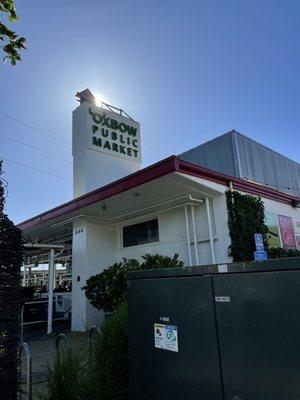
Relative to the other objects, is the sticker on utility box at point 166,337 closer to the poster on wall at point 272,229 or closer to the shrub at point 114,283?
the shrub at point 114,283

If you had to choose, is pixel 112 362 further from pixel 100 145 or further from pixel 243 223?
pixel 100 145

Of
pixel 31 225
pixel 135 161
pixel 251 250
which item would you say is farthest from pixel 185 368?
pixel 135 161

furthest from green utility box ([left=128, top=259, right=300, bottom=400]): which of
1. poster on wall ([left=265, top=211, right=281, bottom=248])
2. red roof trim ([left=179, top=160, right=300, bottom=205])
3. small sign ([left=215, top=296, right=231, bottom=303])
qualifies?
poster on wall ([left=265, top=211, right=281, bottom=248])

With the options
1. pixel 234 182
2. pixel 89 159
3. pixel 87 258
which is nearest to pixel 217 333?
pixel 234 182

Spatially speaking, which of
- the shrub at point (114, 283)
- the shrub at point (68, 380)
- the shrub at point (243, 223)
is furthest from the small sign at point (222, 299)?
the shrub at point (243, 223)

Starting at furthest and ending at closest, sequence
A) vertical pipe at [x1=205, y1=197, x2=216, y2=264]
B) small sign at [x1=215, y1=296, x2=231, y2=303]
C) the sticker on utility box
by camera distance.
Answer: vertical pipe at [x1=205, y1=197, x2=216, y2=264] → the sticker on utility box → small sign at [x1=215, y1=296, x2=231, y2=303]

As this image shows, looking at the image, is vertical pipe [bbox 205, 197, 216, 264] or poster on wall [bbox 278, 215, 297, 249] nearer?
vertical pipe [bbox 205, 197, 216, 264]

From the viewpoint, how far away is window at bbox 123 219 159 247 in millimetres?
12945

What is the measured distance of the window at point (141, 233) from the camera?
1295 cm

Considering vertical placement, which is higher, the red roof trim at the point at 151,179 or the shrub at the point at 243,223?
the red roof trim at the point at 151,179

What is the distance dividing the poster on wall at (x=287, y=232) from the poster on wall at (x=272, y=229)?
30 centimetres

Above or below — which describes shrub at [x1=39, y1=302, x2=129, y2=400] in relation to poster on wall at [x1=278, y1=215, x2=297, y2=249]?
below

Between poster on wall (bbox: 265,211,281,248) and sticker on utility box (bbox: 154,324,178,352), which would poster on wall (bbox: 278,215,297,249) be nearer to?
poster on wall (bbox: 265,211,281,248)

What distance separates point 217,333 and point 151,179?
7.00 m
